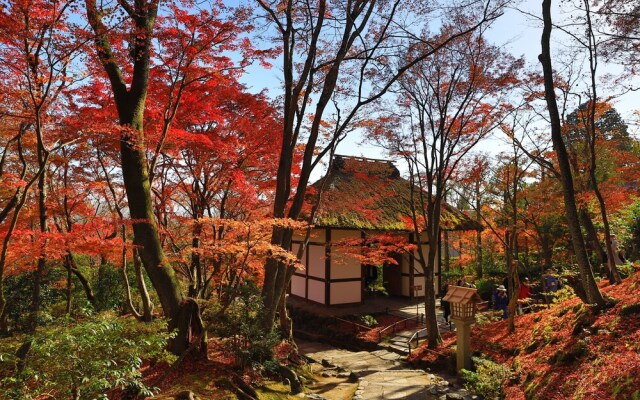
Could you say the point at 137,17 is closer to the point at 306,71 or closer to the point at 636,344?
the point at 306,71

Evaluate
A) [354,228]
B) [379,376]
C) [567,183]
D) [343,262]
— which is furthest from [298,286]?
[567,183]

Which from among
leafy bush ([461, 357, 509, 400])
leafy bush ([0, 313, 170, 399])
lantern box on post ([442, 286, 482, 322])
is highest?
leafy bush ([0, 313, 170, 399])

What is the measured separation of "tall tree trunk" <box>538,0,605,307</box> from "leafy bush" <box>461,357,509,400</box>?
190cm

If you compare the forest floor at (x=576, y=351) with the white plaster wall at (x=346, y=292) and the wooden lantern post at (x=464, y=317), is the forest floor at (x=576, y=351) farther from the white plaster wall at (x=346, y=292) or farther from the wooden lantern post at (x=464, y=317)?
the white plaster wall at (x=346, y=292)

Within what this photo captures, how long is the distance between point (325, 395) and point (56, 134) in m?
7.50

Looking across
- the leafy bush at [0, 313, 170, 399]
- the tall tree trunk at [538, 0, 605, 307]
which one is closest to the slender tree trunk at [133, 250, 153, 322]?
the leafy bush at [0, 313, 170, 399]

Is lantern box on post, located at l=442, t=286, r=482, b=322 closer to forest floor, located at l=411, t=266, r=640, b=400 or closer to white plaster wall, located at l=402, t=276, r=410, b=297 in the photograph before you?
forest floor, located at l=411, t=266, r=640, b=400

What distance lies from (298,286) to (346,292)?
7.33ft

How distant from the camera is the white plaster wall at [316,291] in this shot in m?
13.8

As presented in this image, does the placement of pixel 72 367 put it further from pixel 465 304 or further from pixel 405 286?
pixel 405 286

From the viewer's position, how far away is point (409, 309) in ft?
45.8

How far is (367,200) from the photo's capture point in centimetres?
1434

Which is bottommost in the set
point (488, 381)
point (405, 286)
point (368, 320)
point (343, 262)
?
point (368, 320)

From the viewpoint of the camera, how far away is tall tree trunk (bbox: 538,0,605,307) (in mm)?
5871
